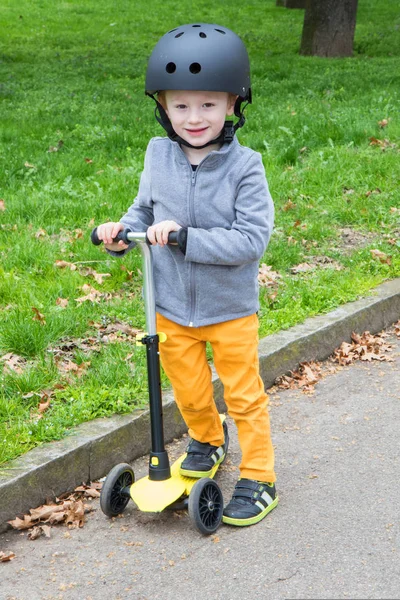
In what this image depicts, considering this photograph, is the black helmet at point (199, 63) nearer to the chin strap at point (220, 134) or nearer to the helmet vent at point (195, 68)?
the helmet vent at point (195, 68)

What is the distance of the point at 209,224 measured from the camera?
3.21 meters

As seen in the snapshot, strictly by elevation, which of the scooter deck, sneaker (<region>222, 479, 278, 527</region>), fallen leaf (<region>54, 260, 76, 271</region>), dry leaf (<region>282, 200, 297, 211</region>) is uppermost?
dry leaf (<region>282, 200, 297, 211</region>)

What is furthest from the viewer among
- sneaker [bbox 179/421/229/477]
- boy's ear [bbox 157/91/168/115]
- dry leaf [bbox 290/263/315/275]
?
dry leaf [bbox 290/263/315/275]

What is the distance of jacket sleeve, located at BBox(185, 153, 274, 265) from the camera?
9.98ft

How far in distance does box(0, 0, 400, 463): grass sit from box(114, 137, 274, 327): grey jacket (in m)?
0.81

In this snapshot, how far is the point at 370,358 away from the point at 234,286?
1.91 metres

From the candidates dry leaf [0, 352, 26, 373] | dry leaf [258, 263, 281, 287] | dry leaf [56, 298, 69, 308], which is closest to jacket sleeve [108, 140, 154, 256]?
dry leaf [0, 352, 26, 373]

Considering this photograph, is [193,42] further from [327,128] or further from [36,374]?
[327,128]

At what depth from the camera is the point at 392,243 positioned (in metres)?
6.28

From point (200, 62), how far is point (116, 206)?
372 cm

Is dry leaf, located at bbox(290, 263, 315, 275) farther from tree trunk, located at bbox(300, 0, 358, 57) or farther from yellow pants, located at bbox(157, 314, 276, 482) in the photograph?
tree trunk, located at bbox(300, 0, 358, 57)

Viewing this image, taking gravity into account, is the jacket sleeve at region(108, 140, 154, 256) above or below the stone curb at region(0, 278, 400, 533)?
above

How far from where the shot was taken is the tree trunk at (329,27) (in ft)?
52.2

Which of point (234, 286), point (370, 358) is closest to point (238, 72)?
point (234, 286)
